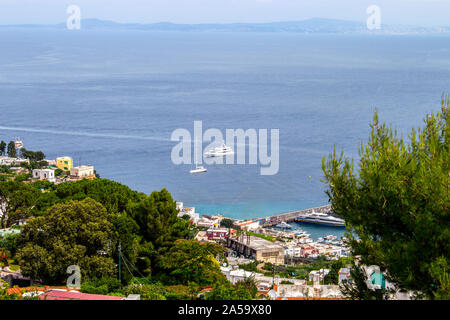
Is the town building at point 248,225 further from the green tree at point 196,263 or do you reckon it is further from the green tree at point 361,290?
the green tree at point 361,290

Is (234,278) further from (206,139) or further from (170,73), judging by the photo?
(170,73)

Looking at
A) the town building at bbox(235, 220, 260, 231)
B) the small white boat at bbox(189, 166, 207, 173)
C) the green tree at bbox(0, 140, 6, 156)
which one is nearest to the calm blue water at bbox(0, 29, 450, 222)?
the small white boat at bbox(189, 166, 207, 173)

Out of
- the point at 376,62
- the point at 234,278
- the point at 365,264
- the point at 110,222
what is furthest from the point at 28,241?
the point at 376,62

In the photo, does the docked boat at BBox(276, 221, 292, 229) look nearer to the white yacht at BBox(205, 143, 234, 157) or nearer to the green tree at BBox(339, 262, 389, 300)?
the white yacht at BBox(205, 143, 234, 157)

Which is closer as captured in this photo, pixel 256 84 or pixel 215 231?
pixel 215 231

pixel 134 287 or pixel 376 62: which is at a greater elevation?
pixel 376 62

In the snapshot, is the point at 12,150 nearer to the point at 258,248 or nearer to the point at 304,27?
the point at 258,248

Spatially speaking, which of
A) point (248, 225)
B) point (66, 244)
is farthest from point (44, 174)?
point (66, 244)
